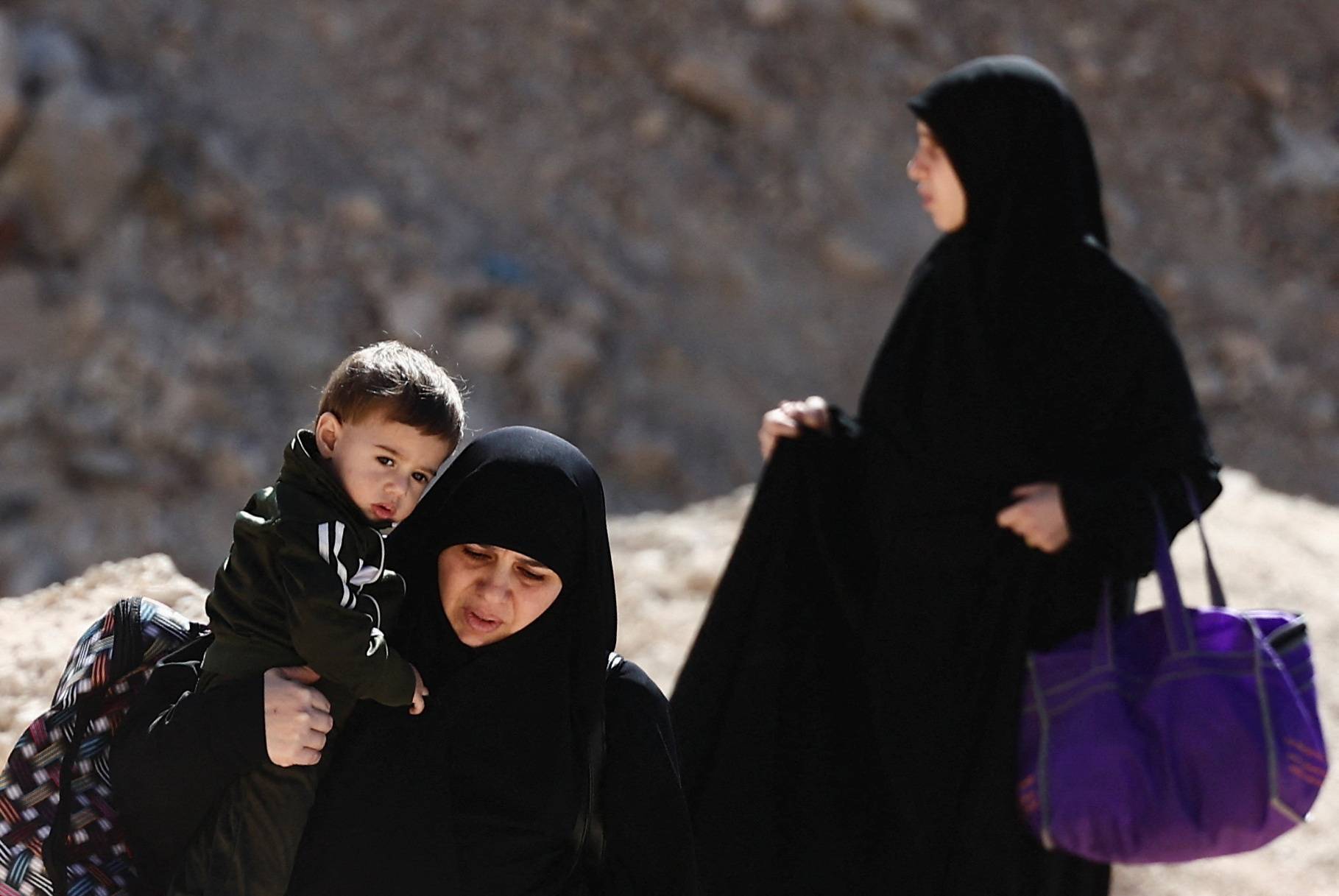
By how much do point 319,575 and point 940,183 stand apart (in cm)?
151

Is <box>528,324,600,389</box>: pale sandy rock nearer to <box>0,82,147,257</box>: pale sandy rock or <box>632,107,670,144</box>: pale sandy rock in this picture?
<box>632,107,670,144</box>: pale sandy rock

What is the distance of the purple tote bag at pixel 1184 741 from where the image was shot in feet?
7.18

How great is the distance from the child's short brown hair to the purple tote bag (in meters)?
1.17

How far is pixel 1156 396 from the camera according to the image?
2.49 metres

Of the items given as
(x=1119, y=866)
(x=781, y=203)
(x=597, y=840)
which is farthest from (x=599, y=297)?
(x=597, y=840)

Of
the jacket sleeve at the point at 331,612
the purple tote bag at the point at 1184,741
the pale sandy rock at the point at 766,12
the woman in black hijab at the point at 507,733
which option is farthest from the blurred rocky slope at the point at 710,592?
the pale sandy rock at the point at 766,12

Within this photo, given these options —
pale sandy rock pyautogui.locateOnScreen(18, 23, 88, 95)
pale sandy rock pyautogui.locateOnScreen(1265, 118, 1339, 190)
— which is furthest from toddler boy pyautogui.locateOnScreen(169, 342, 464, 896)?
pale sandy rock pyautogui.locateOnScreen(1265, 118, 1339, 190)

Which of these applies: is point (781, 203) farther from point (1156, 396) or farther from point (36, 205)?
point (1156, 396)

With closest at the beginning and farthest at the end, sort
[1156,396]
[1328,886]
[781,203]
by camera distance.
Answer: [1156,396], [1328,886], [781,203]

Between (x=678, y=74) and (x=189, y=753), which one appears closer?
(x=189, y=753)

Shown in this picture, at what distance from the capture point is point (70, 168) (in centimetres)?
499

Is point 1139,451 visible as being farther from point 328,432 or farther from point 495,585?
point 328,432

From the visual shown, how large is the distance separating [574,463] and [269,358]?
10.5 ft

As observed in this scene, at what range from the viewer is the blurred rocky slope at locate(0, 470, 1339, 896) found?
8.33 feet
